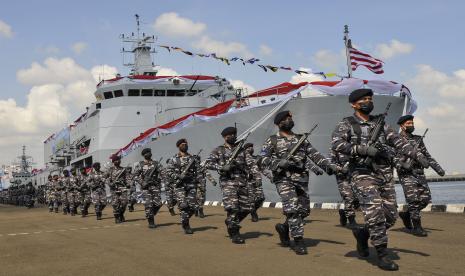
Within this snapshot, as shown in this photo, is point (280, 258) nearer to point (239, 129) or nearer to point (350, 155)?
point (350, 155)

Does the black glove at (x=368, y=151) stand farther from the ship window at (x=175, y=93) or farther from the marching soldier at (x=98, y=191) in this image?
the ship window at (x=175, y=93)

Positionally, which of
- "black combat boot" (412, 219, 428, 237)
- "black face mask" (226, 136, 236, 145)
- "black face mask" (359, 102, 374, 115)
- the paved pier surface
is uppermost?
"black face mask" (359, 102, 374, 115)

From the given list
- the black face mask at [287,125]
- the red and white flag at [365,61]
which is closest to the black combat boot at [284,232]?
the black face mask at [287,125]

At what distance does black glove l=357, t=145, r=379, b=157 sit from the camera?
4.36 m

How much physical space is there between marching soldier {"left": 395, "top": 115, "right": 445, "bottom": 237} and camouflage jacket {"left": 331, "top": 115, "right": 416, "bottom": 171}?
7.03 feet

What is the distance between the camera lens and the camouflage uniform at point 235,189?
6676 mm

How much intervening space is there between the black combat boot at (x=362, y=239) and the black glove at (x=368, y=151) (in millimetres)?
884

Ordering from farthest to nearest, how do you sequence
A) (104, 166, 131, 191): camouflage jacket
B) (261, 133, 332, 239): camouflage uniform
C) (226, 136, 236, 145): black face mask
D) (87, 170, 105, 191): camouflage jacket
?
(87, 170, 105, 191): camouflage jacket < (104, 166, 131, 191): camouflage jacket < (226, 136, 236, 145): black face mask < (261, 133, 332, 239): camouflage uniform

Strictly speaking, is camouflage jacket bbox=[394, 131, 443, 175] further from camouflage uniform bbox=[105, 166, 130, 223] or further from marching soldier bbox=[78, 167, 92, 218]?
marching soldier bbox=[78, 167, 92, 218]

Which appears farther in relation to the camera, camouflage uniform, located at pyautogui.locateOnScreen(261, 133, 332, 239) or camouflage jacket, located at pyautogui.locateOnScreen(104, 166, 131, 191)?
camouflage jacket, located at pyautogui.locateOnScreen(104, 166, 131, 191)

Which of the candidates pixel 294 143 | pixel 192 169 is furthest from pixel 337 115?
pixel 294 143

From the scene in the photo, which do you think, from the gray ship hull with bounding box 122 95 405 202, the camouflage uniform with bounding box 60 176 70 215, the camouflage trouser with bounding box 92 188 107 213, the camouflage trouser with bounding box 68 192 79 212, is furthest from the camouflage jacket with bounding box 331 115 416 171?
the camouflage uniform with bounding box 60 176 70 215

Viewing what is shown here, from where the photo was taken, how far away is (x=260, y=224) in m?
9.38

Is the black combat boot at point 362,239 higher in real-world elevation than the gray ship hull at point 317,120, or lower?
lower
